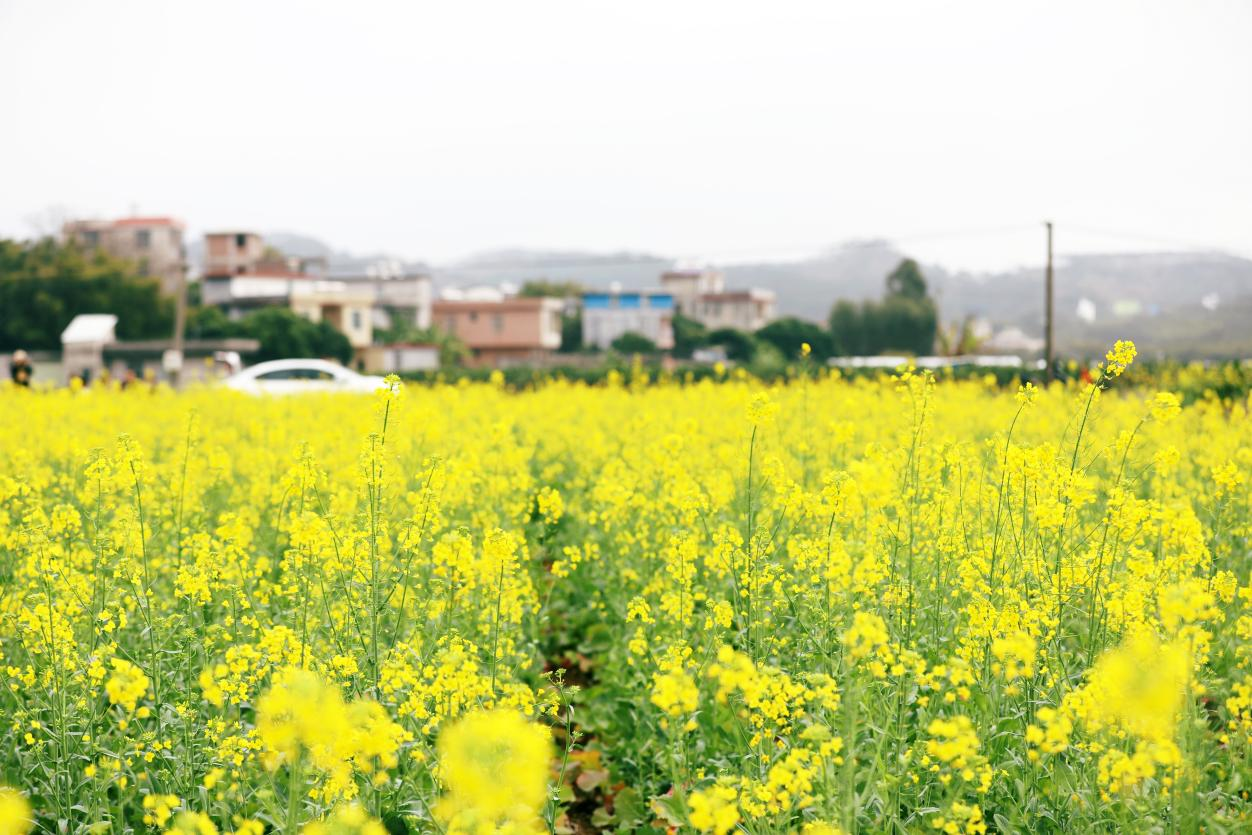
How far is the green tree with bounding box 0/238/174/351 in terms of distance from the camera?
58.1 meters

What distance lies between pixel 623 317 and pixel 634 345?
10830mm

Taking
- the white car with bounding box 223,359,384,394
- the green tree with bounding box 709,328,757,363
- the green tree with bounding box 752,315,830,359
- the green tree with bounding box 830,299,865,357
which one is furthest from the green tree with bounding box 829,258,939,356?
the white car with bounding box 223,359,384,394

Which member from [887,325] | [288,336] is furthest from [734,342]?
[288,336]

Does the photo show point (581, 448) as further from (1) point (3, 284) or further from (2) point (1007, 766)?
(1) point (3, 284)

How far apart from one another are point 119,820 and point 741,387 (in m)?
8.01

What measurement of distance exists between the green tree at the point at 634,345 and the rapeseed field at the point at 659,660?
7402 cm

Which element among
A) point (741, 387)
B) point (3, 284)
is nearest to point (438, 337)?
point (3, 284)

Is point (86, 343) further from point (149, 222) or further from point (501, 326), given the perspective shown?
point (149, 222)

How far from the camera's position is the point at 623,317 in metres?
90.7

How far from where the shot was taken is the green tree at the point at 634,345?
264 feet

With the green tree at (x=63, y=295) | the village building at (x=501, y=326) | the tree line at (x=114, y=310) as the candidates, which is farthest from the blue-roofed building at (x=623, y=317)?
the green tree at (x=63, y=295)

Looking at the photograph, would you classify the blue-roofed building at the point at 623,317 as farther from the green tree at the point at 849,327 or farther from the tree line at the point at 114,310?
the green tree at the point at 849,327

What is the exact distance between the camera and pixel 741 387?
10797 millimetres

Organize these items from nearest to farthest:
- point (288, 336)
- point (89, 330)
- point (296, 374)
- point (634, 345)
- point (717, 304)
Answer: point (296, 374)
point (89, 330)
point (288, 336)
point (634, 345)
point (717, 304)
